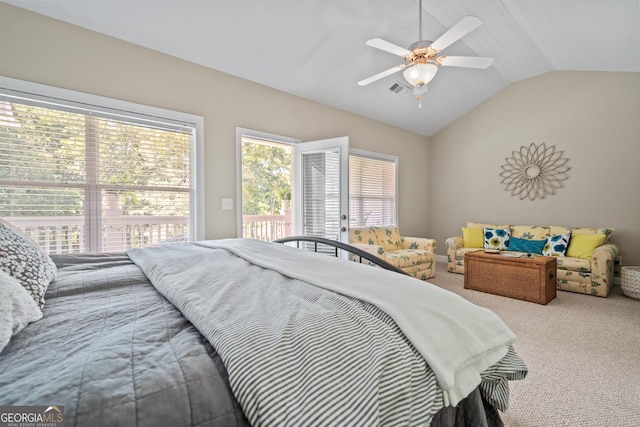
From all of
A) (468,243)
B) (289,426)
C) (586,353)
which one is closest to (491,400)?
(289,426)

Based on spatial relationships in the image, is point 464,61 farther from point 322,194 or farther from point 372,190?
point 372,190

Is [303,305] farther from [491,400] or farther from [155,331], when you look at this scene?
[491,400]

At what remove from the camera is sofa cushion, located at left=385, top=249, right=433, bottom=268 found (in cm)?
394

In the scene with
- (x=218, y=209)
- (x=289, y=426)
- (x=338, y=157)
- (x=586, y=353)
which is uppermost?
(x=338, y=157)

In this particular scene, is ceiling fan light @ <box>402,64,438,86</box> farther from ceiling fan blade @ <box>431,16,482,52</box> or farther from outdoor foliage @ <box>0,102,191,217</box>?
outdoor foliage @ <box>0,102,191,217</box>

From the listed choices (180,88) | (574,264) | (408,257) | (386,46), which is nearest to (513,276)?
(574,264)

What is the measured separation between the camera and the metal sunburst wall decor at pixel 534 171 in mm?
4551

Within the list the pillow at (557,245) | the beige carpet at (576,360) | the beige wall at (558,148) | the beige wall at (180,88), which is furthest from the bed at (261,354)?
the beige wall at (558,148)

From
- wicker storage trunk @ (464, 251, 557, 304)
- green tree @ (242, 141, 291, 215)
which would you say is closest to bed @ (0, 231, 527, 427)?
wicker storage trunk @ (464, 251, 557, 304)

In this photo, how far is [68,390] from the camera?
525 millimetres

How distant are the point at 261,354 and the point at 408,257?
12.1ft

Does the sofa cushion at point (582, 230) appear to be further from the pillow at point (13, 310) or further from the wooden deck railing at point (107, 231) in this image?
the pillow at point (13, 310)

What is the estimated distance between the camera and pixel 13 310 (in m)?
0.79

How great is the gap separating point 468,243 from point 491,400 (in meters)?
4.35
